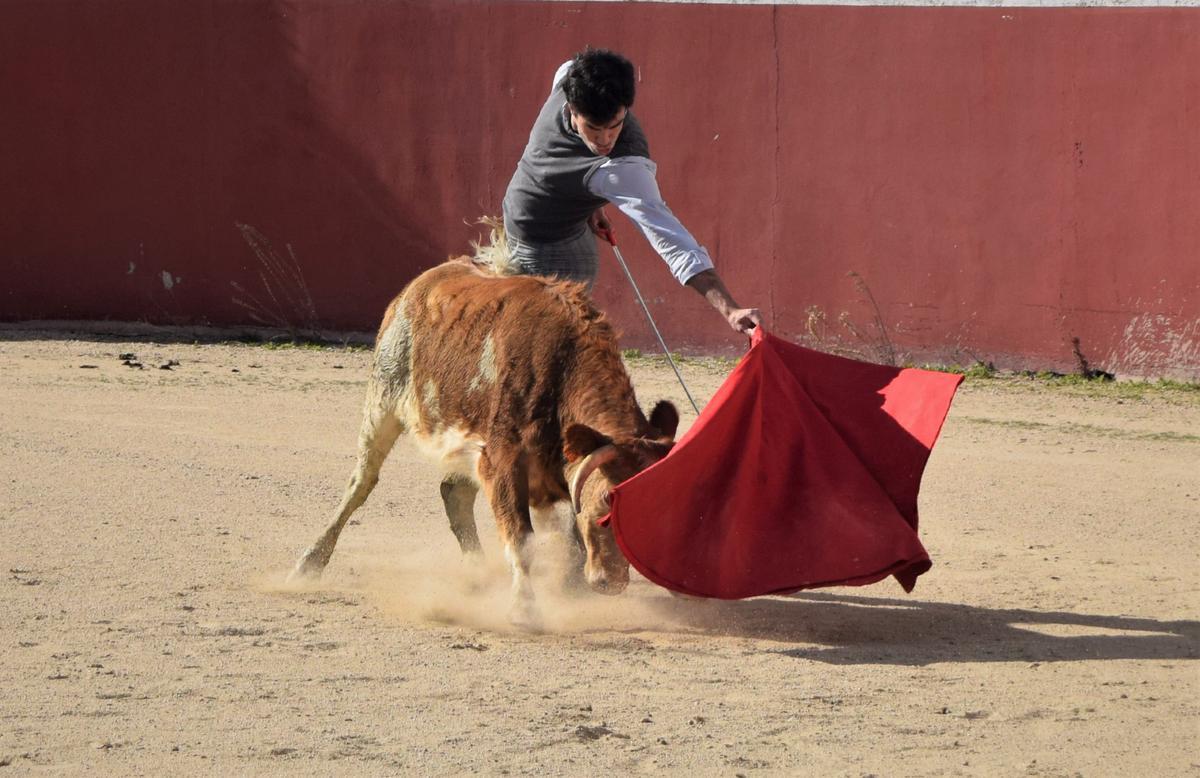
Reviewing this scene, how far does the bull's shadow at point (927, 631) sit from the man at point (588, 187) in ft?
3.14

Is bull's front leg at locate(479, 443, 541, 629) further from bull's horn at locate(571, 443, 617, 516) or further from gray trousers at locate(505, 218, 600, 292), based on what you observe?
gray trousers at locate(505, 218, 600, 292)

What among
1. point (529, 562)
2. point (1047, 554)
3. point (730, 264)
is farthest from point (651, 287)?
point (529, 562)

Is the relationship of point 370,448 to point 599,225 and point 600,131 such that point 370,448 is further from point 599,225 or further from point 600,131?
point 600,131

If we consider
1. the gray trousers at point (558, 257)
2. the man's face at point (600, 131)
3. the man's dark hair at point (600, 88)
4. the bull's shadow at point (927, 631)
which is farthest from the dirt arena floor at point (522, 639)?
the man's dark hair at point (600, 88)

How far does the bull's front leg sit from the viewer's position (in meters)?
5.14

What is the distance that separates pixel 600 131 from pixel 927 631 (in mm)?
1822

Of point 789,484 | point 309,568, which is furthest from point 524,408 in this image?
point 309,568

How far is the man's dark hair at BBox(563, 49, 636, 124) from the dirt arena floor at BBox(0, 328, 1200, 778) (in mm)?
1578

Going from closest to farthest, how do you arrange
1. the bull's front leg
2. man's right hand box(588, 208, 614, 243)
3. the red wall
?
the bull's front leg, man's right hand box(588, 208, 614, 243), the red wall

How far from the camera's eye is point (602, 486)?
194 inches

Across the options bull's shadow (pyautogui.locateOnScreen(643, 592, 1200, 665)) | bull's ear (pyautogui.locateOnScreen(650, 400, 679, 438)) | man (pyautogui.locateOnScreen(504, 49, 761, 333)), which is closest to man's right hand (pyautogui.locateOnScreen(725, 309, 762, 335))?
man (pyautogui.locateOnScreen(504, 49, 761, 333))

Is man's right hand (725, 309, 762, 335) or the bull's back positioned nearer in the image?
man's right hand (725, 309, 762, 335)

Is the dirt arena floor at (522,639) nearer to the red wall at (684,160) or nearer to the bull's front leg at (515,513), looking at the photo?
the bull's front leg at (515,513)

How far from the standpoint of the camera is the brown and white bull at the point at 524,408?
4930 millimetres
